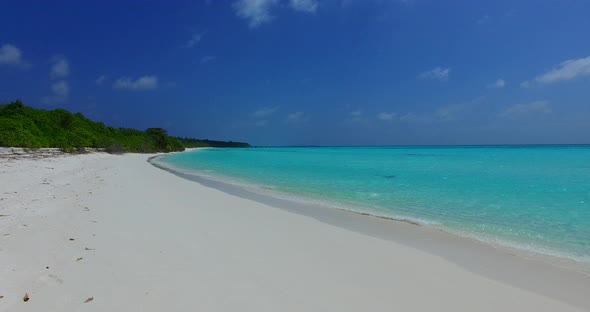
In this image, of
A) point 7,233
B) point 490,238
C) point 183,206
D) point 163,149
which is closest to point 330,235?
point 490,238

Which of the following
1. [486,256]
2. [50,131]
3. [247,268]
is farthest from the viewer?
[50,131]

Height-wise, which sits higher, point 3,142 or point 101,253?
point 3,142

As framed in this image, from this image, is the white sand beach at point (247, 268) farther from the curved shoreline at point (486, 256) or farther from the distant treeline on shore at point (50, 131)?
the distant treeline on shore at point (50, 131)

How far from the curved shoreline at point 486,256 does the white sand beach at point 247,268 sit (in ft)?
0.09

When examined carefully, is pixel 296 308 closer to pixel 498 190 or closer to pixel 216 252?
pixel 216 252

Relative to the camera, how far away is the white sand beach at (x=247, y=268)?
3.34m

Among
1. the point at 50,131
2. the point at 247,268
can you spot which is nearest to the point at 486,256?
the point at 247,268

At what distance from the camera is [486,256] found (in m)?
5.28

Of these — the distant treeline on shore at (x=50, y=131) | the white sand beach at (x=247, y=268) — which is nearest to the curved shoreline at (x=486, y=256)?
the white sand beach at (x=247, y=268)

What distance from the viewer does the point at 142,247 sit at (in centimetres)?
494

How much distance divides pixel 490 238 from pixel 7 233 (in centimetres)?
861

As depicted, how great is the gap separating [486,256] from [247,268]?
3.91 meters

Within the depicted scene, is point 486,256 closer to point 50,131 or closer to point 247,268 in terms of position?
point 247,268

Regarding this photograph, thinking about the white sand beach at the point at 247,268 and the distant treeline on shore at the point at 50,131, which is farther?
the distant treeline on shore at the point at 50,131
